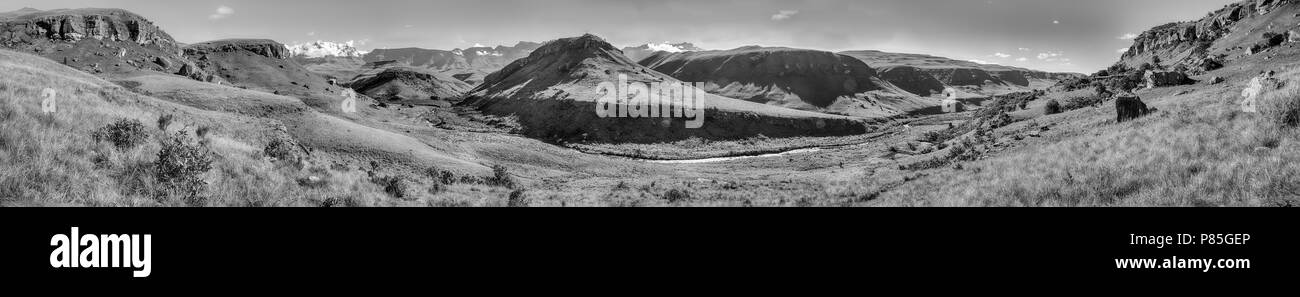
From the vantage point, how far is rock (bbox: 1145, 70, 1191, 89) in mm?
45188

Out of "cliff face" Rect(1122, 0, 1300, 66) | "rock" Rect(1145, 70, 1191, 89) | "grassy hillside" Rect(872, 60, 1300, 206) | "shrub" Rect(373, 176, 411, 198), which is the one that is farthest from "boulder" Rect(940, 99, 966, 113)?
"shrub" Rect(373, 176, 411, 198)

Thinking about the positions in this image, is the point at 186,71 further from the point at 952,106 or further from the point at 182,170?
the point at 952,106

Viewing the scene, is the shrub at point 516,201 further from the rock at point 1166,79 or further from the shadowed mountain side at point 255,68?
the shadowed mountain side at point 255,68

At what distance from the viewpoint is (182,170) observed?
1125 centimetres

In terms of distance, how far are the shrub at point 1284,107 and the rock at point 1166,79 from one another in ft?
137

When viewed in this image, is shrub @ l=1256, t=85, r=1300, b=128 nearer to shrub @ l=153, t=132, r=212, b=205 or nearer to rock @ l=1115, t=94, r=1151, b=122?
rock @ l=1115, t=94, r=1151, b=122

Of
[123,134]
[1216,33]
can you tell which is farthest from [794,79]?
[123,134]

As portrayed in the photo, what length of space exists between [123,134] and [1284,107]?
97.9 ft

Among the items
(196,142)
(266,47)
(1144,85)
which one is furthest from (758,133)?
(266,47)

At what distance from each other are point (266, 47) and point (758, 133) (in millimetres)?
181649
